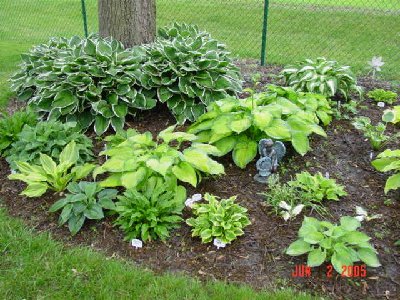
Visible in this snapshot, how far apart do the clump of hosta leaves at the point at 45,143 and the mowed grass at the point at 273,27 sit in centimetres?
217

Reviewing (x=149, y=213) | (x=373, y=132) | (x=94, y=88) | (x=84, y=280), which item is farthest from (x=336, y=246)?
(x=94, y=88)

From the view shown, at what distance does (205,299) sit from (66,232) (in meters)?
1.23

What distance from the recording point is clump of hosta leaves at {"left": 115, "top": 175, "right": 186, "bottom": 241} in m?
3.08

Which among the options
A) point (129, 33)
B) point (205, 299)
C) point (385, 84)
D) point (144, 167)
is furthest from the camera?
point (385, 84)

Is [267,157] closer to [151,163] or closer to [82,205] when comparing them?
[151,163]

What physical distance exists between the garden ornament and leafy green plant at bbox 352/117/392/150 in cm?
96

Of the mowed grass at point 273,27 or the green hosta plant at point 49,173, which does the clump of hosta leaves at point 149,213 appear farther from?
the mowed grass at point 273,27

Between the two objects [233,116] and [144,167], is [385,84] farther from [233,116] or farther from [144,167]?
[144,167]

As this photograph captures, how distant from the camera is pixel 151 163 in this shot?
10.6 ft

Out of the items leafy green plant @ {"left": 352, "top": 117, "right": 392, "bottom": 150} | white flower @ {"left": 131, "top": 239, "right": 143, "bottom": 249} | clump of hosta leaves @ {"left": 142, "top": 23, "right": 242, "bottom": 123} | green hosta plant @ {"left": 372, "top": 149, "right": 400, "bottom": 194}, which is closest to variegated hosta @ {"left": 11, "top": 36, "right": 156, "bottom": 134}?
clump of hosta leaves @ {"left": 142, "top": 23, "right": 242, "bottom": 123}

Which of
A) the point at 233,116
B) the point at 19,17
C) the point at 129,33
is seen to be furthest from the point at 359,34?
the point at 19,17

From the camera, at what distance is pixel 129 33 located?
521 centimetres

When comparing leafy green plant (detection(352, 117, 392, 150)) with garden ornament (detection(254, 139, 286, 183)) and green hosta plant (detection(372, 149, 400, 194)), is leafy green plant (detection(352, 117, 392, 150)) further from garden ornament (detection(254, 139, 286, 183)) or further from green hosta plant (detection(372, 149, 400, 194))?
garden ornament (detection(254, 139, 286, 183))

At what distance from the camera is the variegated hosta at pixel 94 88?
4352 mm
